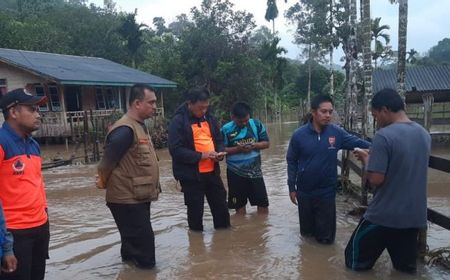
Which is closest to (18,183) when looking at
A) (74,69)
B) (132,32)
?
(74,69)

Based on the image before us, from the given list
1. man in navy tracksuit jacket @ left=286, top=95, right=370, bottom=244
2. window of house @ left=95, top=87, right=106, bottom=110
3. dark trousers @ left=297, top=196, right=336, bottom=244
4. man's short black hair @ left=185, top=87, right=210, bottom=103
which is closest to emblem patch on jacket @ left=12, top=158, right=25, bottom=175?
man's short black hair @ left=185, top=87, right=210, bottom=103

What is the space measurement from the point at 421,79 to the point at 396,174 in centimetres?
2106

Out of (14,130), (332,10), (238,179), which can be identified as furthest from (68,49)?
(14,130)

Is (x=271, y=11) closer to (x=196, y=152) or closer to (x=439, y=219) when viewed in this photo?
(x=196, y=152)

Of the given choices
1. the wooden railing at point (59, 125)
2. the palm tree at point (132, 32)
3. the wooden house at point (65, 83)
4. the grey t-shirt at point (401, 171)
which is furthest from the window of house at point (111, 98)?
the grey t-shirt at point (401, 171)

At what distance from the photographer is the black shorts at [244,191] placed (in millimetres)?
6930

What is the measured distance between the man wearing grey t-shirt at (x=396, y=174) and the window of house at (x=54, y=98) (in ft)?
68.7

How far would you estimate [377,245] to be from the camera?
425 centimetres

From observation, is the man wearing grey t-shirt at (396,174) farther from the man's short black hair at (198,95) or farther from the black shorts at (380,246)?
the man's short black hair at (198,95)

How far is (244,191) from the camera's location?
7027mm

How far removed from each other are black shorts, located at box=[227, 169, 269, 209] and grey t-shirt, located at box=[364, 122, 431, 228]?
303 centimetres

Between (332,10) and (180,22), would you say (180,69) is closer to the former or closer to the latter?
(332,10)

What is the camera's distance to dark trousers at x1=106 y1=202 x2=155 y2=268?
4699 millimetres

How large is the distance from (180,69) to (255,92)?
17.4 ft
